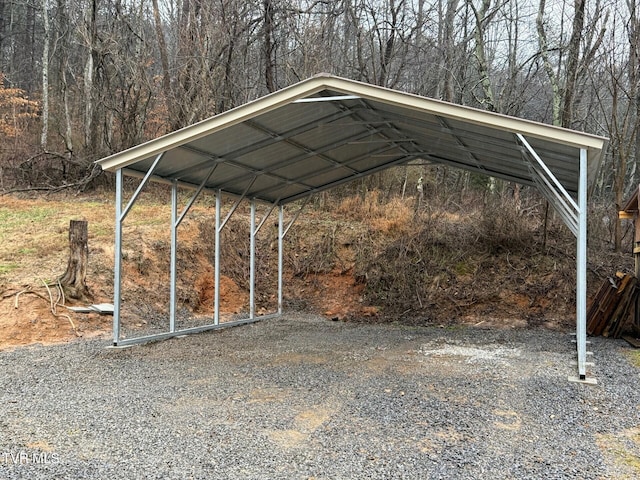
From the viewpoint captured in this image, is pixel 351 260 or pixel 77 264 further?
pixel 351 260

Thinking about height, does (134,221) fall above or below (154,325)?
above

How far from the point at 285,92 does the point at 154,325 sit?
534 centimetres

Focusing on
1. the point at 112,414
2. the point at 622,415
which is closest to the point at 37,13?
the point at 112,414

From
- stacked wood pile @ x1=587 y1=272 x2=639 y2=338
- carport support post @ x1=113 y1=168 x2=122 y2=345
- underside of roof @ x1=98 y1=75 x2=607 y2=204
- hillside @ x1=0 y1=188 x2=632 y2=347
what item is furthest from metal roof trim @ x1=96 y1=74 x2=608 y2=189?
hillside @ x1=0 y1=188 x2=632 y2=347

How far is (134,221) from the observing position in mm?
12938

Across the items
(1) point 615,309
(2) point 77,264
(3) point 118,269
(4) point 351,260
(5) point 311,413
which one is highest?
(3) point 118,269

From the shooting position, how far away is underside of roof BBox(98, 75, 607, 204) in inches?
243

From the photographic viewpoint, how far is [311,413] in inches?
188

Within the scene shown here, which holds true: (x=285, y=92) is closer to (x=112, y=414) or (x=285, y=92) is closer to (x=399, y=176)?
(x=112, y=414)

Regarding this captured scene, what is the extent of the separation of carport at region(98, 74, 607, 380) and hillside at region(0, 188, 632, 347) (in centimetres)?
205

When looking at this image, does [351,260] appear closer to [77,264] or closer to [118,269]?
[77,264]

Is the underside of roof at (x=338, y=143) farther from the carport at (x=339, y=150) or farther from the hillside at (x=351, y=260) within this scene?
the hillside at (x=351, y=260)

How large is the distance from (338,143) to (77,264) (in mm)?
4793

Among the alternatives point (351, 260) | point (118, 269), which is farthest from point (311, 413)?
point (351, 260)
